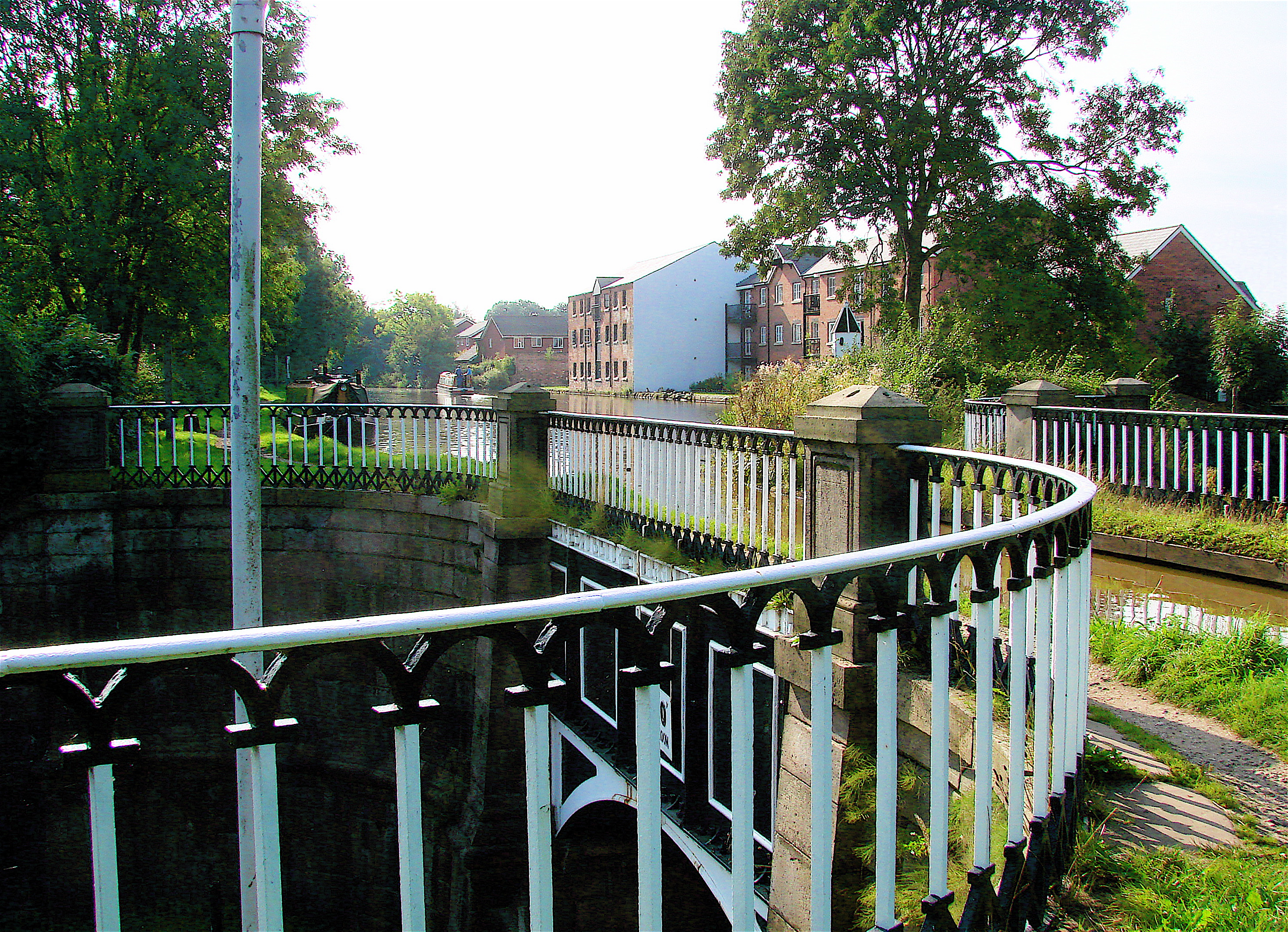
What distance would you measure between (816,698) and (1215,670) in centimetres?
471

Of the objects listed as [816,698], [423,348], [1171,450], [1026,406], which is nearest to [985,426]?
[1026,406]

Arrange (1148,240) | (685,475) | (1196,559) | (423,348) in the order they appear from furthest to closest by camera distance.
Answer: (423,348), (1148,240), (1196,559), (685,475)

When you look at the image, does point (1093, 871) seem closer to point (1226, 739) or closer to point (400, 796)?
point (1226, 739)

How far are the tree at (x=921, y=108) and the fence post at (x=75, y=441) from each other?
2166 cm

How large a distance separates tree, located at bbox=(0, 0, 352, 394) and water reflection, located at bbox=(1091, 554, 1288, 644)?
52.9 ft

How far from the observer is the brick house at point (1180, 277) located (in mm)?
38938

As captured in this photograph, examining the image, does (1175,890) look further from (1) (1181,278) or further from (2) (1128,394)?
(1) (1181,278)

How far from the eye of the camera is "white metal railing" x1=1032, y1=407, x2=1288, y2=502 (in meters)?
10.7

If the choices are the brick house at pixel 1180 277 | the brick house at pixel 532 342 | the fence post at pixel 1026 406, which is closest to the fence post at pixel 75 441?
the fence post at pixel 1026 406

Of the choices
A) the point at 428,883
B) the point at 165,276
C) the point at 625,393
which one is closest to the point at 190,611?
the point at 428,883

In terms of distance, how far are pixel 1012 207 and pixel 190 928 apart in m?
26.4

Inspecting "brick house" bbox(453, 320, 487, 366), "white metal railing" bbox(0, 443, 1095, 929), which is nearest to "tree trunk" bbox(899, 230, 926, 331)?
"white metal railing" bbox(0, 443, 1095, 929)

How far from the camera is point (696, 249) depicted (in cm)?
6794

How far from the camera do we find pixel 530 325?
4035 inches
